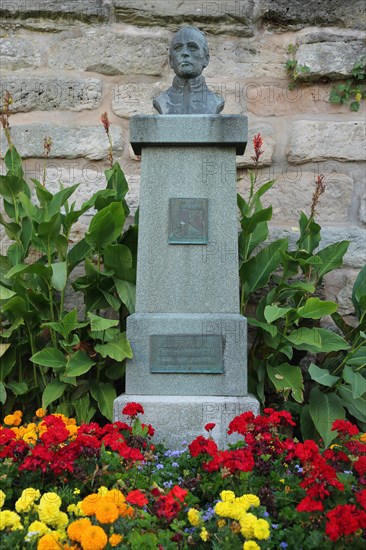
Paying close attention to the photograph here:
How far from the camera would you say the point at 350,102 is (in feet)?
13.0

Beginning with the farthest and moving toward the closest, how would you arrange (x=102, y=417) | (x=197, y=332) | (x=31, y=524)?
1. (x=102, y=417)
2. (x=197, y=332)
3. (x=31, y=524)

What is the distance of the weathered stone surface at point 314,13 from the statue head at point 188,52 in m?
1.37

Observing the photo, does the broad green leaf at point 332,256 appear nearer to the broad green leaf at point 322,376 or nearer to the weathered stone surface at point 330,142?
the broad green leaf at point 322,376

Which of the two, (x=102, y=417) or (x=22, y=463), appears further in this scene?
(x=102, y=417)

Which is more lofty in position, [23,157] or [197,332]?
[23,157]

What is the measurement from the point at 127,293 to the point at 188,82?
1.07 m

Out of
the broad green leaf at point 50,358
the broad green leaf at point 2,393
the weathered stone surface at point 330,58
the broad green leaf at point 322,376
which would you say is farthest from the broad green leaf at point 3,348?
the weathered stone surface at point 330,58

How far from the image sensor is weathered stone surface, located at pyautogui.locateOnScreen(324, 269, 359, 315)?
373 centimetres

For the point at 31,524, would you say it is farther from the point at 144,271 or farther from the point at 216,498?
the point at 144,271

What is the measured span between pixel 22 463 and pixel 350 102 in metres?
3.09

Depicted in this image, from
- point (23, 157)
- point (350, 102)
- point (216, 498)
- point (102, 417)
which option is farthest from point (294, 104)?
point (216, 498)

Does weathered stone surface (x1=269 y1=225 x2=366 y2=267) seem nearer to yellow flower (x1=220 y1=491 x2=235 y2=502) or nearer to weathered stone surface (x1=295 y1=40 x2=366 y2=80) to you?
weathered stone surface (x1=295 y1=40 x2=366 y2=80)

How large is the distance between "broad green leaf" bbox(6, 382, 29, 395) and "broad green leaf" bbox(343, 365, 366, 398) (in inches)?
61.0

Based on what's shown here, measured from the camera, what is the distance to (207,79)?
401 cm
